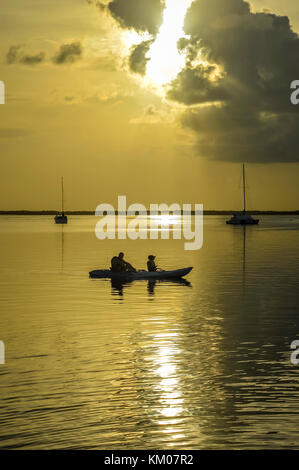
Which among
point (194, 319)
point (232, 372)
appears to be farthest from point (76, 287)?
point (232, 372)

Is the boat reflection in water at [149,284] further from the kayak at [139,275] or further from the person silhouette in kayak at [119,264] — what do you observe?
the person silhouette in kayak at [119,264]

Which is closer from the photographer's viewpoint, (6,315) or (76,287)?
(6,315)

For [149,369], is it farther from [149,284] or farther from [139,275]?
[139,275]

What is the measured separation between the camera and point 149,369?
20.4 m

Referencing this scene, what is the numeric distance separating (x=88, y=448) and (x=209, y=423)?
2963 mm

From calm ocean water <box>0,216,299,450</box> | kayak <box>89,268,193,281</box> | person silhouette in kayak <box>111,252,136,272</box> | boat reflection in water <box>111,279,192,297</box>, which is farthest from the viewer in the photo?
kayak <box>89,268,193,281</box>

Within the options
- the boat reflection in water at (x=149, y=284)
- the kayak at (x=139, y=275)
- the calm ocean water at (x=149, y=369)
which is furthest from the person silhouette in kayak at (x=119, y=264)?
the calm ocean water at (x=149, y=369)

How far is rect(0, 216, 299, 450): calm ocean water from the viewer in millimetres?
14969

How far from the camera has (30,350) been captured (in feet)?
77.6

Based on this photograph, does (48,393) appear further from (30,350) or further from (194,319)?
(194,319)

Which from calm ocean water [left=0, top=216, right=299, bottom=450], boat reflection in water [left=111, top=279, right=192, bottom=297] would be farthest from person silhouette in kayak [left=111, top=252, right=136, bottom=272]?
calm ocean water [left=0, top=216, right=299, bottom=450]

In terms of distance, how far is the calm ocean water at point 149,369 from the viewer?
1497 centimetres

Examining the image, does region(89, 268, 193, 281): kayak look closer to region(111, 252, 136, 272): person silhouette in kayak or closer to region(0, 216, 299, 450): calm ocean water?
region(111, 252, 136, 272): person silhouette in kayak
